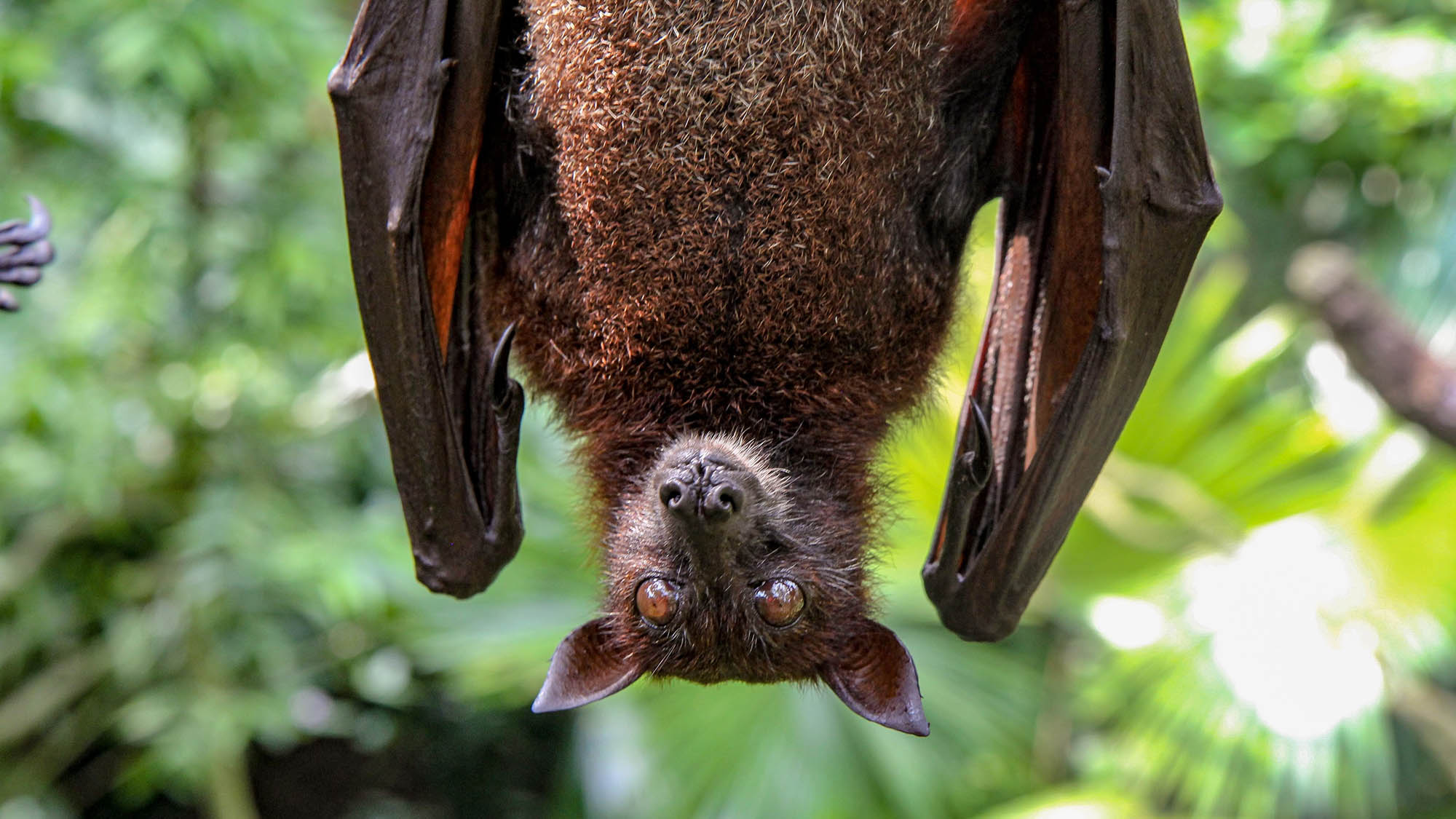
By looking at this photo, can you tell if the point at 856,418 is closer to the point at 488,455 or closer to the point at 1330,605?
the point at 488,455

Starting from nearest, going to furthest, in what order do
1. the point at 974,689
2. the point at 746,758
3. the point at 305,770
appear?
the point at 746,758
the point at 974,689
the point at 305,770

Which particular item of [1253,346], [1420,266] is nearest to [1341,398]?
[1420,266]

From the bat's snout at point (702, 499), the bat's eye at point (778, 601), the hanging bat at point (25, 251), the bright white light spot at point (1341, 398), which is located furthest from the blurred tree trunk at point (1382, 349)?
the hanging bat at point (25, 251)

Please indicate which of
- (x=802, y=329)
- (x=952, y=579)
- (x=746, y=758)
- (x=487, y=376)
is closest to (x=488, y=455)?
(x=487, y=376)

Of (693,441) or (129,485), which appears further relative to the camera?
(129,485)

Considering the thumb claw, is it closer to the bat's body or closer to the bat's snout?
the bat's body
